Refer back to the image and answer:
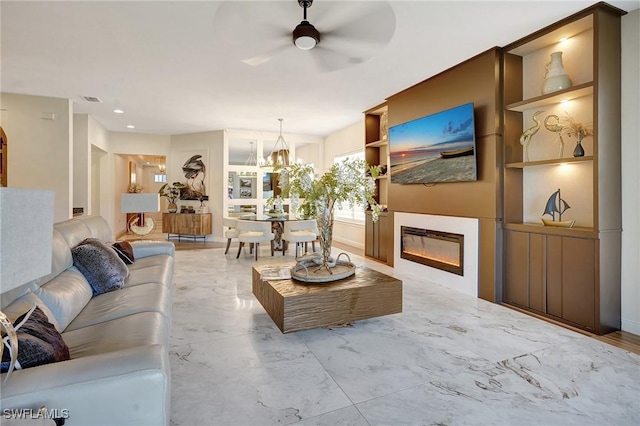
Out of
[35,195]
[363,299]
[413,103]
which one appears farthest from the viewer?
[413,103]

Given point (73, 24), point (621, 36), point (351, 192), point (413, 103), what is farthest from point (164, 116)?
point (621, 36)

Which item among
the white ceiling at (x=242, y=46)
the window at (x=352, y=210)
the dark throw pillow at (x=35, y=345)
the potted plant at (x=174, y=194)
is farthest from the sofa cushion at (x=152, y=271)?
the potted plant at (x=174, y=194)

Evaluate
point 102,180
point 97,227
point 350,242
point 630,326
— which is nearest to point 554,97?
point 630,326

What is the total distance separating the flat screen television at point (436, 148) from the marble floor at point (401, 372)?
5.59 feet

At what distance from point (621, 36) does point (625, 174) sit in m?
1.25

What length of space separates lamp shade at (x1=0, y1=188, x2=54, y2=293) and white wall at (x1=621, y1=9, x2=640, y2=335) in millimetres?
3998

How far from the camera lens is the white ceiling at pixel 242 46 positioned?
9.16ft

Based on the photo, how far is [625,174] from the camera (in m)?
2.87

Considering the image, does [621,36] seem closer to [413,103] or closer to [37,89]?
[413,103]

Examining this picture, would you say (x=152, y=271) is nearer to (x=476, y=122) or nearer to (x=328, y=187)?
(x=328, y=187)

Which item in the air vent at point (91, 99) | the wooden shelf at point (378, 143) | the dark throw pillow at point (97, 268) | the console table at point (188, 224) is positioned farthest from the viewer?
the console table at point (188, 224)

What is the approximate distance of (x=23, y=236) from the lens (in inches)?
33.1

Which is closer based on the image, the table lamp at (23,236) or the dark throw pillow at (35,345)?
the table lamp at (23,236)

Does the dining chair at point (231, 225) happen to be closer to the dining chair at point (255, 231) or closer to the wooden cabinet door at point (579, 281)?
the dining chair at point (255, 231)
